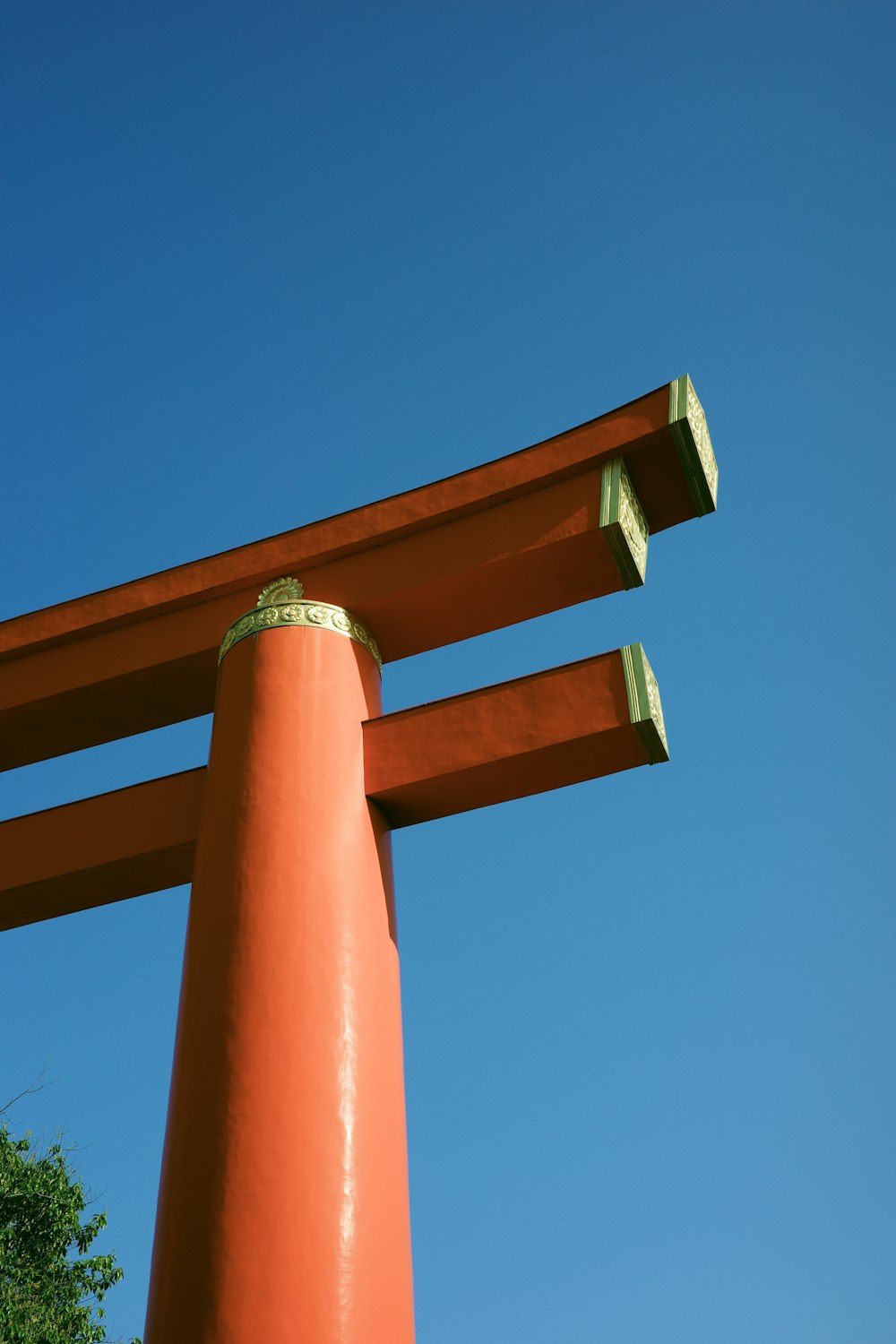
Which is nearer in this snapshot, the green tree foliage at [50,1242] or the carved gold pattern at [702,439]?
the carved gold pattern at [702,439]

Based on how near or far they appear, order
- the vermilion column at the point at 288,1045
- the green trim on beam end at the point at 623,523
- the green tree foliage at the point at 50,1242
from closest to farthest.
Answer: the vermilion column at the point at 288,1045, the green trim on beam end at the point at 623,523, the green tree foliage at the point at 50,1242

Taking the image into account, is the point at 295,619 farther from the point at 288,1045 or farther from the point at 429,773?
the point at 288,1045

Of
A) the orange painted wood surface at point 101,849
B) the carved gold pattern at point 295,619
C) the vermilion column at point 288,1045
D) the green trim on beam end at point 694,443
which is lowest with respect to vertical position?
the vermilion column at point 288,1045

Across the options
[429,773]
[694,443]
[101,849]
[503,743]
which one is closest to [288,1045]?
[429,773]

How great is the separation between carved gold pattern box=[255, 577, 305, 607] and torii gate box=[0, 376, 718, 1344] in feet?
0.05

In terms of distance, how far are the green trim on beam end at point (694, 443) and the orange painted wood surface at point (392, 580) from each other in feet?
0.18

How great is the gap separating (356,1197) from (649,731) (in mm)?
2326

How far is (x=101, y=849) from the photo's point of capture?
21.2 feet

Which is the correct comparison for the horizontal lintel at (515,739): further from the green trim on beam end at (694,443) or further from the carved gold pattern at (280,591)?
the green trim on beam end at (694,443)

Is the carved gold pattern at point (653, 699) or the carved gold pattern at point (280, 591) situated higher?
the carved gold pattern at point (280, 591)

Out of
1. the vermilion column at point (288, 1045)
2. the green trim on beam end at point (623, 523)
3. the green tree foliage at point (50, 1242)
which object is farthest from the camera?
the green tree foliage at point (50, 1242)

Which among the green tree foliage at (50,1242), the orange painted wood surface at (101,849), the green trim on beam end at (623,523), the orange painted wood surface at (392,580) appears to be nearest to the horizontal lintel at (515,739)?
the green trim on beam end at (623,523)

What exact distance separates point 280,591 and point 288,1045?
8.29 feet

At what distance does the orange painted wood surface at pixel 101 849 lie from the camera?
6.37 meters
